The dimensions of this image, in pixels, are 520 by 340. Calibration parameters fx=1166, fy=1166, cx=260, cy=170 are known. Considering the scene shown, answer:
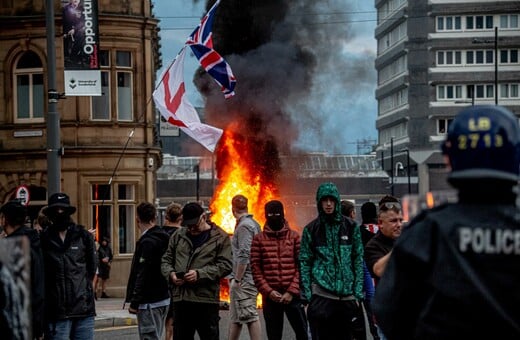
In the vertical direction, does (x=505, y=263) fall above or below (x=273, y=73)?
below

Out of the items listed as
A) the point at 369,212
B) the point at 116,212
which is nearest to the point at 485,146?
the point at 369,212

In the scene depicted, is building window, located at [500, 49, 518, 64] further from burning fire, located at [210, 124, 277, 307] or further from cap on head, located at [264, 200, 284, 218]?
cap on head, located at [264, 200, 284, 218]

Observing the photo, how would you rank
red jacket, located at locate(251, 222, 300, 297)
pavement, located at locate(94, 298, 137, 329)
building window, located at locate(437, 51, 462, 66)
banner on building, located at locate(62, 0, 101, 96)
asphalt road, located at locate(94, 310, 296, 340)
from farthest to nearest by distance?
building window, located at locate(437, 51, 462, 66)
banner on building, located at locate(62, 0, 101, 96)
pavement, located at locate(94, 298, 137, 329)
asphalt road, located at locate(94, 310, 296, 340)
red jacket, located at locate(251, 222, 300, 297)

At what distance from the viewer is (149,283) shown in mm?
11773

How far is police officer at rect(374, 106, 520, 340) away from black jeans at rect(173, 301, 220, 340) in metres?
7.38

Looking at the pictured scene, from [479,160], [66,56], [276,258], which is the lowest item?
[276,258]

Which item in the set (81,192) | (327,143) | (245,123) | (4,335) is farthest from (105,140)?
(4,335)

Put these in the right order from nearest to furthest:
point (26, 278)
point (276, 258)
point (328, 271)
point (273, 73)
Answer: point (26, 278), point (328, 271), point (276, 258), point (273, 73)

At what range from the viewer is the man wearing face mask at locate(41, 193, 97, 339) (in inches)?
403

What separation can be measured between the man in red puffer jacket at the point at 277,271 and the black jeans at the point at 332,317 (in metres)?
1.73

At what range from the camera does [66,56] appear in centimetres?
2375

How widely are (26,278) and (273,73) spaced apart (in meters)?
28.3

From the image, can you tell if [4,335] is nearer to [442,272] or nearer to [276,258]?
[442,272]

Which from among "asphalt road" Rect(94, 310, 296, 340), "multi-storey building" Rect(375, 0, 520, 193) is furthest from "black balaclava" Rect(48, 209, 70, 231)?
"multi-storey building" Rect(375, 0, 520, 193)
